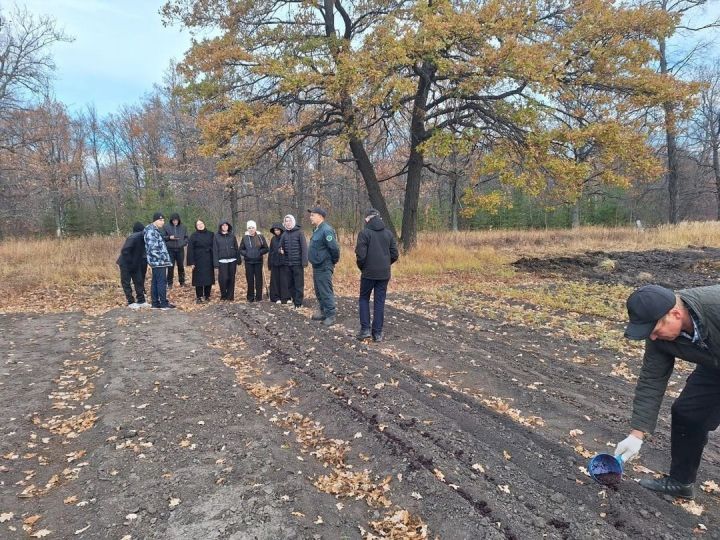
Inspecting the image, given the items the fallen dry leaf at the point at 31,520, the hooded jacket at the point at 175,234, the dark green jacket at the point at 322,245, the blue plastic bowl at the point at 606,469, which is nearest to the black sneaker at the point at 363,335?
the dark green jacket at the point at 322,245

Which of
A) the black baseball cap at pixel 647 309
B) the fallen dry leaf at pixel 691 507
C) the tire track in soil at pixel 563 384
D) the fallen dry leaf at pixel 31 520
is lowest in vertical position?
the fallen dry leaf at pixel 691 507

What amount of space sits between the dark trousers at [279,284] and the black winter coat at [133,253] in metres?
2.74

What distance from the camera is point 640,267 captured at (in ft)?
47.3

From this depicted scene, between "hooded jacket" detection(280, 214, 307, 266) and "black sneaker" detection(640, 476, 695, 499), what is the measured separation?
7251 mm

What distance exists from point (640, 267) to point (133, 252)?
13907 mm

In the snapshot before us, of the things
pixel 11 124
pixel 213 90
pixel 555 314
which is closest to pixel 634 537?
pixel 555 314

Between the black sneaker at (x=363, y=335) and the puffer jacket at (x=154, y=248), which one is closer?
the black sneaker at (x=363, y=335)

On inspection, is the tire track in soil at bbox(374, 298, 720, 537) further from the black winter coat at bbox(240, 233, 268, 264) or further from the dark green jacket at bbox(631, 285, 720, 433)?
the black winter coat at bbox(240, 233, 268, 264)

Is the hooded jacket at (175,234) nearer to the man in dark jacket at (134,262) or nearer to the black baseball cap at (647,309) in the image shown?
the man in dark jacket at (134,262)

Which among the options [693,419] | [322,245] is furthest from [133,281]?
[693,419]

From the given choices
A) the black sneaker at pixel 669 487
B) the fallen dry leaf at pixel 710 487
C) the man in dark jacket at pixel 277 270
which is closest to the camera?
the black sneaker at pixel 669 487

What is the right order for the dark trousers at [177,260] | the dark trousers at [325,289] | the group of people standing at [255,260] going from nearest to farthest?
the group of people standing at [255,260] < the dark trousers at [325,289] < the dark trousers at [177,260]

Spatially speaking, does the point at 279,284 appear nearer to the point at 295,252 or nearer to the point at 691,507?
the point at 295,252

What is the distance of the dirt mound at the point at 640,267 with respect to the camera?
1237 centimetres
